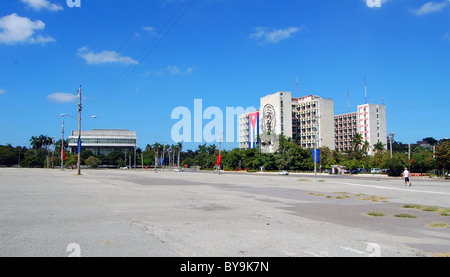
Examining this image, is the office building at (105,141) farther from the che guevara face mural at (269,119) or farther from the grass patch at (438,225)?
the grass patch at (438,225)

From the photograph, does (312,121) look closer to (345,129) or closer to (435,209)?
(345,129)

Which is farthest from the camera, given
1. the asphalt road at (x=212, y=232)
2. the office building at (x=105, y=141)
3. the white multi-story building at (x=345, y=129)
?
the office building at (x=105, y=141)

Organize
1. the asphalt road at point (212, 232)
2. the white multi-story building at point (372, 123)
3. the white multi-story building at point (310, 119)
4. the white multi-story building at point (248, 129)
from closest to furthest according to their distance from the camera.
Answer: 1. the asphalt road at point (212, 232)
2. the white multi-story building at point (310, 119)
3. the white multi-story building at point (372, 123)
4. the white multi-story building at point (248, 129)

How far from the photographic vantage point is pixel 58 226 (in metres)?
8.98

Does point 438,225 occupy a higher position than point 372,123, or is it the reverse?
point 372,123

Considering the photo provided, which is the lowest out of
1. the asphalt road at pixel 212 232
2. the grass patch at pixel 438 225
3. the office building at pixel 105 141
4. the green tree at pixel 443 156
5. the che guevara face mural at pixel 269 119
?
the grass patch at pixel 438 225

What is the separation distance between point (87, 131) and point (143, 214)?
595 ft

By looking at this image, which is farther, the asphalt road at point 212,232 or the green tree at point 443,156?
the green tree at point 443,156

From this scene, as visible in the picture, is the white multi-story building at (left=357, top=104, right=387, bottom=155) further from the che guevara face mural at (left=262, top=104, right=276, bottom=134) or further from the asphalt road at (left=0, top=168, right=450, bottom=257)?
the asphalt road at (left=0, top=168, right=450, bottom=257)

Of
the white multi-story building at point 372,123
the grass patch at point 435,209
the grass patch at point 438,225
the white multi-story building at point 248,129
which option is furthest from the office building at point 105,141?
the grass patch at point 438,225

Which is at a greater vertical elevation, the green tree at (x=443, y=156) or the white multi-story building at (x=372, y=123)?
the white multi-story building at (x=372, y=123)

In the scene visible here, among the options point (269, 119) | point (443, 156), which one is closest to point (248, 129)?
point (269, 119)

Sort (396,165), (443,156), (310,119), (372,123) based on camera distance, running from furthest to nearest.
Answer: (372,123)
(310,119)
(396,165)
(443,156)
